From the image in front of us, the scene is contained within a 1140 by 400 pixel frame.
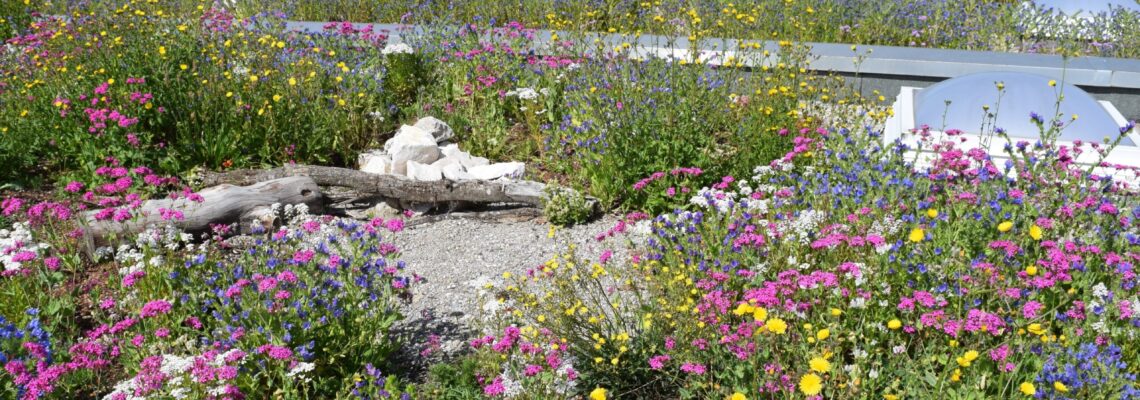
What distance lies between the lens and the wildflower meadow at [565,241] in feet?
10.1

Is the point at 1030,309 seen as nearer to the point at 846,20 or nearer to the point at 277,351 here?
the point at 277,351

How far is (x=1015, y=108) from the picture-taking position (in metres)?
5.13

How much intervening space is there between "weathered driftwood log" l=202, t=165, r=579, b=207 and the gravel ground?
0.12 metres

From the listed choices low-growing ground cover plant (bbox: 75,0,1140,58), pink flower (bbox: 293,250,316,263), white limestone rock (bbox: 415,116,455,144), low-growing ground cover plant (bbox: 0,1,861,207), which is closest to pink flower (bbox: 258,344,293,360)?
pink flower (bbox: 293,250,316,263)

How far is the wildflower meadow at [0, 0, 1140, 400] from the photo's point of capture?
122 inches

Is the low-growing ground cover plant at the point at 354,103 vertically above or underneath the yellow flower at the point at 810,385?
above

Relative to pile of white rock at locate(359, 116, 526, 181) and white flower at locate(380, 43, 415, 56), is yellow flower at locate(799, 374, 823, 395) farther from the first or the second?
white flower at locate(380, 43, 415, 56)

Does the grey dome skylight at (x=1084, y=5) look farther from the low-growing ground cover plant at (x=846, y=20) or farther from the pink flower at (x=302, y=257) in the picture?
the pink flower at (x=302, y=257)

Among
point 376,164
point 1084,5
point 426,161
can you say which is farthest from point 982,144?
point 1084,5

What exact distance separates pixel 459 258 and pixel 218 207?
141 centimetres

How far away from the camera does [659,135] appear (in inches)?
212

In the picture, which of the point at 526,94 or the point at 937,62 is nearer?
the point at 526,94

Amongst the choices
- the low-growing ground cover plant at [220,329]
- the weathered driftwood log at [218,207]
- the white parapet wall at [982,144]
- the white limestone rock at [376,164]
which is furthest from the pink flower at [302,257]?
the white parapet wall at [982,144]

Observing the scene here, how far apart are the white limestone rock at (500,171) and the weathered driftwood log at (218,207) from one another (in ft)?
3.52
